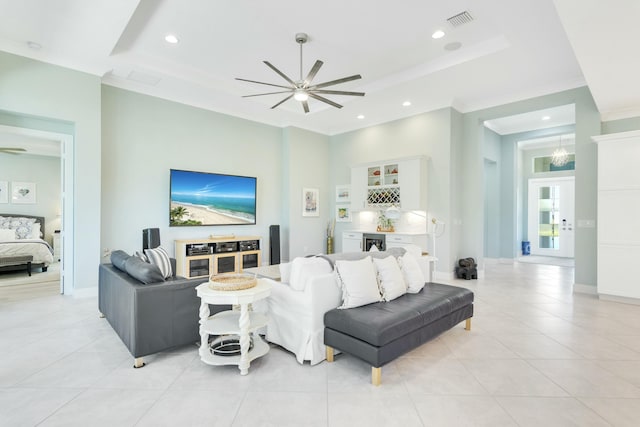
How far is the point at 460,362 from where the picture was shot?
2.68 meters

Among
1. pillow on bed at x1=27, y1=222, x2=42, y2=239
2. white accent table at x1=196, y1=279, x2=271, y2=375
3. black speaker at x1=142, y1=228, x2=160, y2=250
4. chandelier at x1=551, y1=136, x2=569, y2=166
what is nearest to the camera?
white accent table at x1=196, y1=279, x2=271, y2=375

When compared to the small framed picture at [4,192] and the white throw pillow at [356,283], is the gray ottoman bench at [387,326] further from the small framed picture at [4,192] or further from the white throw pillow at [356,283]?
the small framed picture at [4,192]

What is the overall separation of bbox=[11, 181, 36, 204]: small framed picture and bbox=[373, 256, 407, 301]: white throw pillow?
9.10m

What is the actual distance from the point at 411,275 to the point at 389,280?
0.38 meters

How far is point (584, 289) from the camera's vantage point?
500 cm

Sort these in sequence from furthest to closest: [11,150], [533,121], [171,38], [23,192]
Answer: [23,192] < [533,121] < [11,150] < [171,38]

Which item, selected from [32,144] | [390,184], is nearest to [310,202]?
[390,184]

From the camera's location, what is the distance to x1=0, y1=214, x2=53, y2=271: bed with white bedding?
590 centimetres

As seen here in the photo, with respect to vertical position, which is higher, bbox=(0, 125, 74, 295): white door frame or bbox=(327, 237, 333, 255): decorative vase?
bbox=(0, 125, 74, 295): white door frame

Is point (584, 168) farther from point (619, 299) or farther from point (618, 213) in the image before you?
point (619, 299)

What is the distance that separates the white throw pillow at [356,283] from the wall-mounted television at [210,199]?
385cm

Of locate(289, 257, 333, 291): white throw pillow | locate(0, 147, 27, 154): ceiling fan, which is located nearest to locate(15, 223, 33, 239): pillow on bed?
locate(0, 147, 27, 154): ceiling fan

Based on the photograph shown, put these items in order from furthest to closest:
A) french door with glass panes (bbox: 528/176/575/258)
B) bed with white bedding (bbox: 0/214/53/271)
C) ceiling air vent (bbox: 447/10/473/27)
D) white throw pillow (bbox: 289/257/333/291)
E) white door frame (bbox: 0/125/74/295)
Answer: french door with glass panes (bbox: 528/176/575/258)
bed with white bedding (bbox: 0/214/53/271)
white door frame (bbox: 0/125/74/295)
ceiling air vent (bbox: 447/10/473/27)
white throw pillow (bbox: 289/257/333/291)

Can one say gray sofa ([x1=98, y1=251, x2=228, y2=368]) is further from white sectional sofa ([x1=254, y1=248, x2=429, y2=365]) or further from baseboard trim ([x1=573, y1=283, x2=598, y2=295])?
baseboard trim ([x1=573, y1=283, x2=598, y2=295])
